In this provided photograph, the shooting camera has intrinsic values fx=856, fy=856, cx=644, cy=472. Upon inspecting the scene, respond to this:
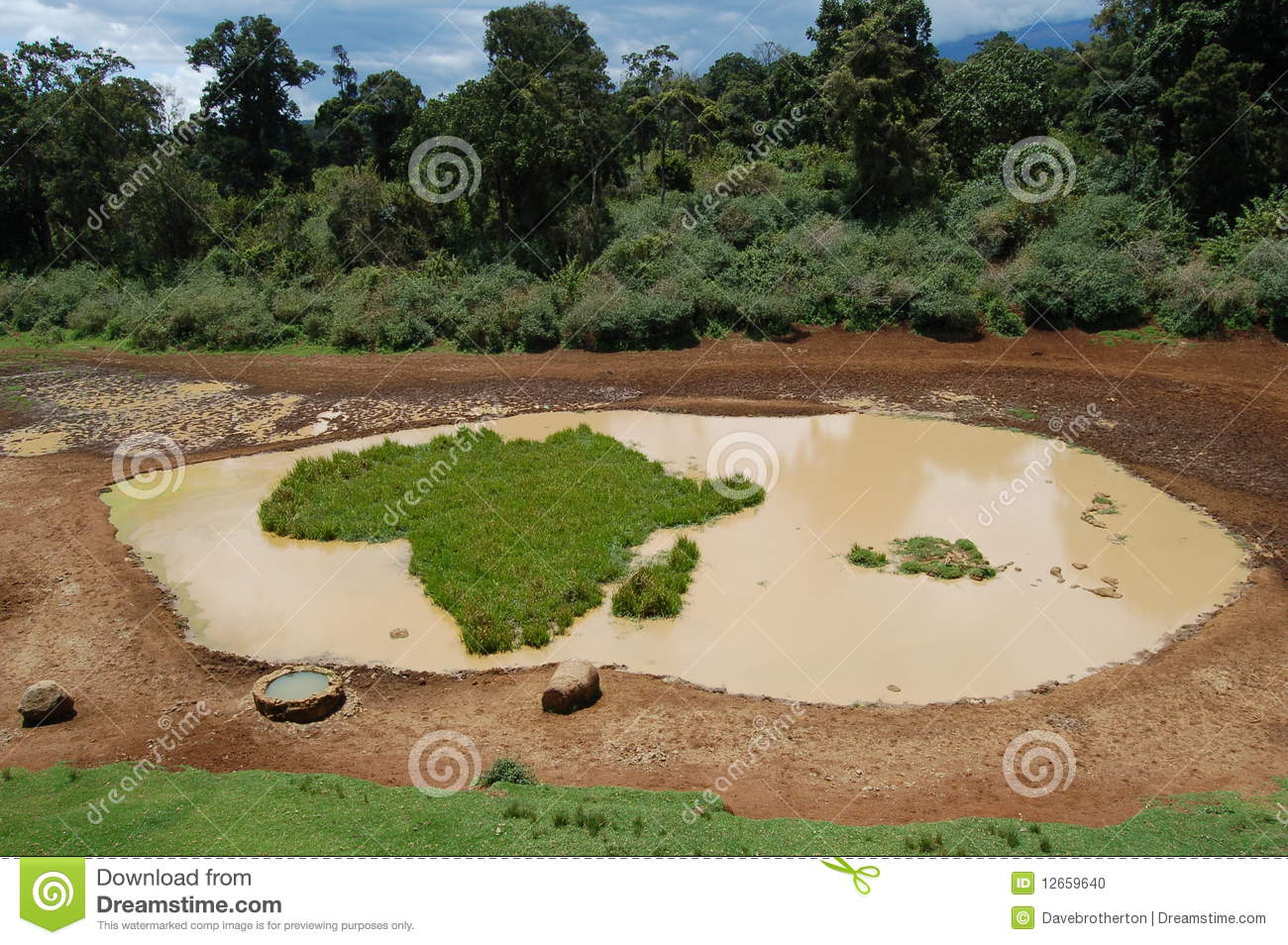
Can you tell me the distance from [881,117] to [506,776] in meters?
22.2

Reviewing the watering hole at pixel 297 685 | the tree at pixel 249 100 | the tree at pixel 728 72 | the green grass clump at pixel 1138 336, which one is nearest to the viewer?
the watering hole at pixel 297 685

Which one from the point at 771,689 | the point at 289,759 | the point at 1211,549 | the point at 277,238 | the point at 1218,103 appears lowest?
the point at 289,759

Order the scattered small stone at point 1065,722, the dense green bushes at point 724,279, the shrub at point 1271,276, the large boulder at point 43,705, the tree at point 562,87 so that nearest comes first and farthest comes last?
the scattered small stone at point 1065,722
the large boulder at point 43,705
the shrub at point 1271,276
the dense green bushes at point 724,279
the tree at point 562,87

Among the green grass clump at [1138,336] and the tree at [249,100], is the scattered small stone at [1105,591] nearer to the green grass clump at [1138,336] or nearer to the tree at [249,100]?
the green grass clump at [1138,336]

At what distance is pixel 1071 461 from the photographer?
13.8 metres

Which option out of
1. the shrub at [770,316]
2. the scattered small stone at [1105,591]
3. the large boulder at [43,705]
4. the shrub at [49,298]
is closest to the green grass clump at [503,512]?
the large boulder at [43,705]

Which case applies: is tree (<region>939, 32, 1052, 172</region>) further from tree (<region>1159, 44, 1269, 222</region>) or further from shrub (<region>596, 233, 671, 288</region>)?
shrub (<region>596, 233, 671, 288</region>)

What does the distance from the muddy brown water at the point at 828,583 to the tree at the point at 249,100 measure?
88.3 ft

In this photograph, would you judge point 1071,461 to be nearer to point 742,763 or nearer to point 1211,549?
point 1211,549

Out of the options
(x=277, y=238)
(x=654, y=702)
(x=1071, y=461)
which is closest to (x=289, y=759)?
(x=654, y=702)

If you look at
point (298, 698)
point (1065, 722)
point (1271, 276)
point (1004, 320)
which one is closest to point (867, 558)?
point (1065, 722)

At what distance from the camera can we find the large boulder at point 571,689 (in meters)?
7.66

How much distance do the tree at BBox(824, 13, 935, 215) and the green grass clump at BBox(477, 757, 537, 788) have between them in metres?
21.6

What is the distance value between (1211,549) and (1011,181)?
17.0 meters
